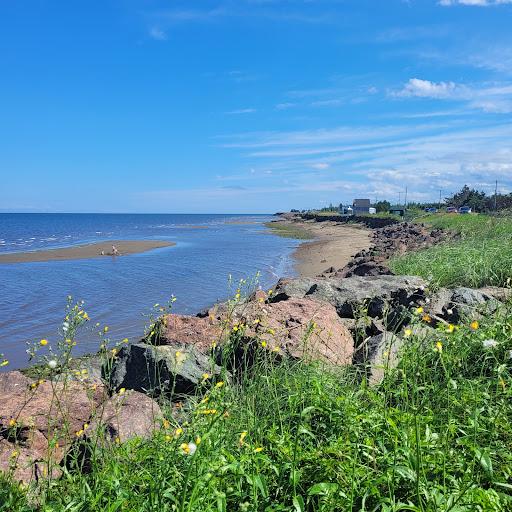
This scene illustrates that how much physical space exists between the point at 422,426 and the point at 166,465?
166 centimetres

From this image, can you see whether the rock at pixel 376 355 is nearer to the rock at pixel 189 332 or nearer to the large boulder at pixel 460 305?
the large boulder at pixel 460 305

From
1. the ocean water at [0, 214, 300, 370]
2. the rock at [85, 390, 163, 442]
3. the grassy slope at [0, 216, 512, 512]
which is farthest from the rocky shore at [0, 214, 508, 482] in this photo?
the ocean water at [0, 214, 300, 370]

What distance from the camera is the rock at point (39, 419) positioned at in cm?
375

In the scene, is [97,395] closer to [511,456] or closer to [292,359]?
[292,359]

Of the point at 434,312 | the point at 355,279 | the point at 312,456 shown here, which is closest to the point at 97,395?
the point at 312,456

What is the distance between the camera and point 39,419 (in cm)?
453

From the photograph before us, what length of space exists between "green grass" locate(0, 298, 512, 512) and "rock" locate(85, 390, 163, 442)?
401mm

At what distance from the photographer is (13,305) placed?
49.6ft

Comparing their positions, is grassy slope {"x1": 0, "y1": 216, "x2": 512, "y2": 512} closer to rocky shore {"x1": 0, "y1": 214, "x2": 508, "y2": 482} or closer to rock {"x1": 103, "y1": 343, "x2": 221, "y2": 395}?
rocky shore {"x1": 0, "y1": 214, "x2": 508, "y2": 482}

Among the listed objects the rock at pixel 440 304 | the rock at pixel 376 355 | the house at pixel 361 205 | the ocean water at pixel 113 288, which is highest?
the house at pixel 361 205

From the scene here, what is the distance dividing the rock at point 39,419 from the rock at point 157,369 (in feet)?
1.36

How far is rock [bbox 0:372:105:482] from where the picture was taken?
12.3ft

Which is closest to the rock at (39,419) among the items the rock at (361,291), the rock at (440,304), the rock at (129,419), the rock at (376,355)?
the rock at (129,419)

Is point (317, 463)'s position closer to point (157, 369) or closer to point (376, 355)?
point (376, 355)
